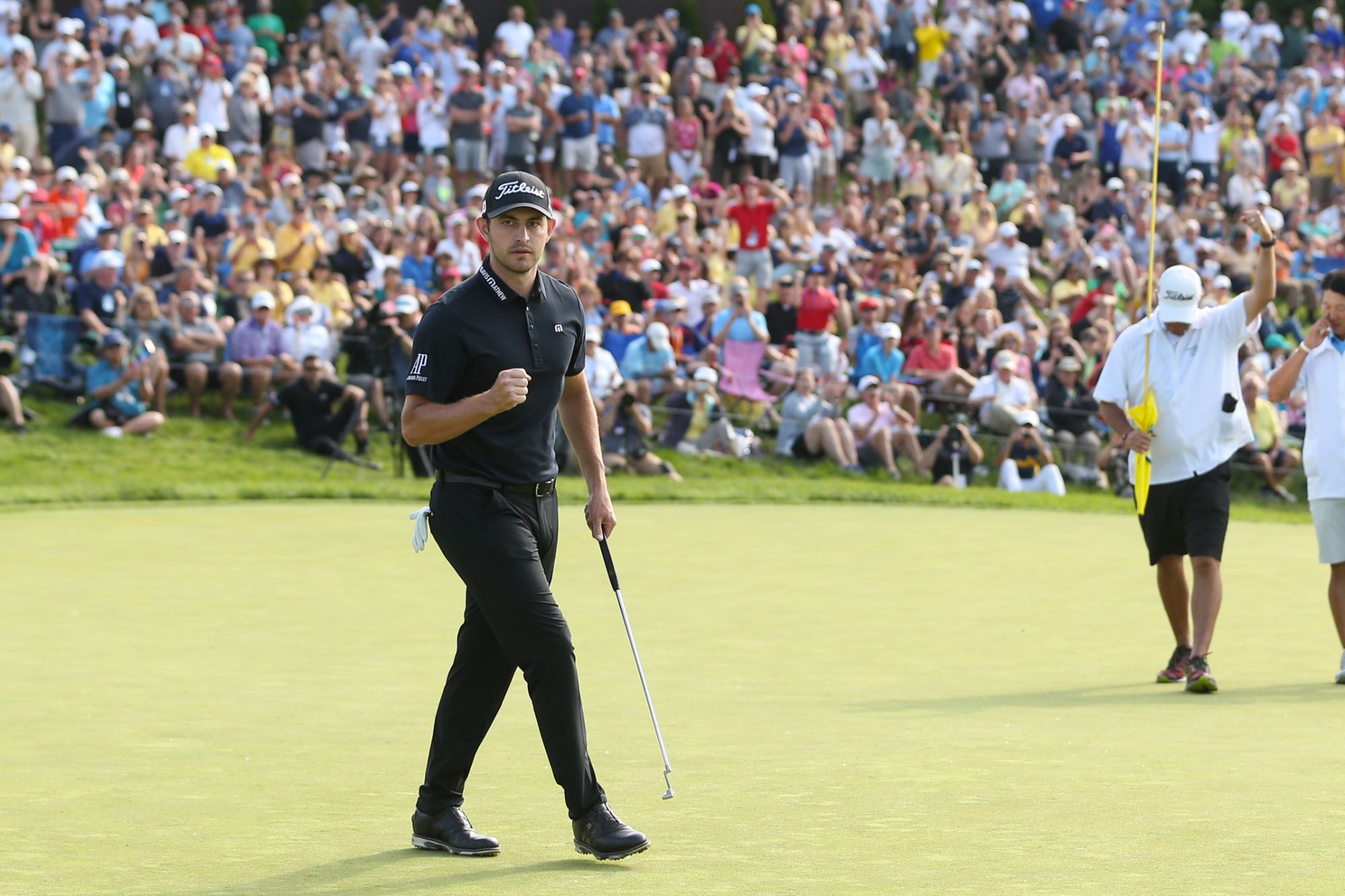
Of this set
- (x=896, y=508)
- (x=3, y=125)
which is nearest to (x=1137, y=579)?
(x=896, y=508)

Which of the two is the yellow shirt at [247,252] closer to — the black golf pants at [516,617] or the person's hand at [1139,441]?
the person's hand at [1139,441]

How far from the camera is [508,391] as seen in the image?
18.9 ft

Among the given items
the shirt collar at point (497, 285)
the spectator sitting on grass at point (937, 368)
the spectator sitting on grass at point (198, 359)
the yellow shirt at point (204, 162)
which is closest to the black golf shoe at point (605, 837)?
the shirt collar at point (497, 285)

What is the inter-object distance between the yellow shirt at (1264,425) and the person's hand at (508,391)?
1736 centimetres

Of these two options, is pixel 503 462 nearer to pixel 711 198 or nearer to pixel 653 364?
pixel 653 364

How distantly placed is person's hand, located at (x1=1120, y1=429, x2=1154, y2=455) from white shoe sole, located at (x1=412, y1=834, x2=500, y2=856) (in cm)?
492

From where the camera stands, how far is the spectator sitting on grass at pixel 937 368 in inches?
882

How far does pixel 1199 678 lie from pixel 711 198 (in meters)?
18.2

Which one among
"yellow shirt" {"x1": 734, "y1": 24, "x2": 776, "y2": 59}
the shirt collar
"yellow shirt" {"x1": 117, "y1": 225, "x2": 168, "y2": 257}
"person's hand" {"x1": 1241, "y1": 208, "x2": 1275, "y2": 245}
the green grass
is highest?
"yellow shirt" {"x1": 734, "y1": 24, "x2": 776, "y2": 59}

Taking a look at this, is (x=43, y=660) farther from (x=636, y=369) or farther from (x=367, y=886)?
(x=636, y=369)

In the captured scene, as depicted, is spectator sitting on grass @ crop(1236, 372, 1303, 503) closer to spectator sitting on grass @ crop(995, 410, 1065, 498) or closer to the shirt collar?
spectator sitting on grass @ crop(995, 410, 1065, 498)

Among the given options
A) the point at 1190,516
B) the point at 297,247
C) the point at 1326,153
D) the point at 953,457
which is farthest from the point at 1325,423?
the point at 1326,153

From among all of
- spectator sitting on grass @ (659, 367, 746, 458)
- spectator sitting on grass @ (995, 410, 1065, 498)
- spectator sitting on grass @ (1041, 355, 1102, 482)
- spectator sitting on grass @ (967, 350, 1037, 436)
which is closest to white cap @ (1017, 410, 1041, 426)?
spectator sitting on grass @ (995, 410, 1065, 498)

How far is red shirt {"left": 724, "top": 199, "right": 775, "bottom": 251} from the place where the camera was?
2491 centimetres
